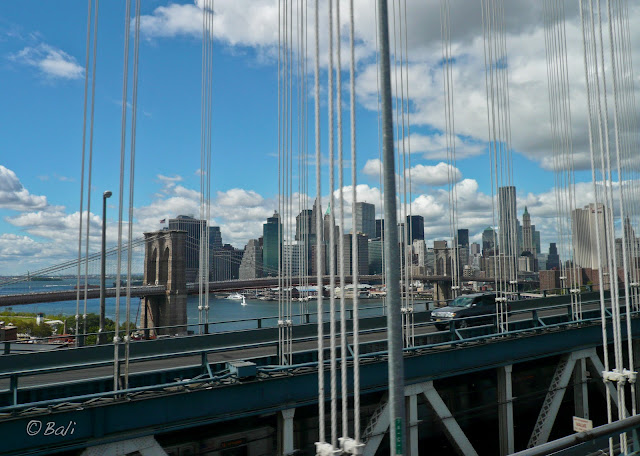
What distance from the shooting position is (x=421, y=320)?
2458cm

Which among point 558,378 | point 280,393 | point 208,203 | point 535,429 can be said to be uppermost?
point 208,203

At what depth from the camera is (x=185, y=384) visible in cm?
998

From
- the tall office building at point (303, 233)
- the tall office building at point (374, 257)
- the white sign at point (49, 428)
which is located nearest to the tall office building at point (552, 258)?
the tall office building at point (374, 257)

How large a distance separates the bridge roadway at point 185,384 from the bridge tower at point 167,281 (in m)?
26.1

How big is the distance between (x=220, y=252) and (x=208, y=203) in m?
79.2

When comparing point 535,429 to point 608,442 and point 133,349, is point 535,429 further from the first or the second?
point 133,349

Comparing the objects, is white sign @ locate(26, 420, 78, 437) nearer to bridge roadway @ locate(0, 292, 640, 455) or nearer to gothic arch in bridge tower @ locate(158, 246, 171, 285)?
bridge roadway @ locate(0, 292, 640, 455)

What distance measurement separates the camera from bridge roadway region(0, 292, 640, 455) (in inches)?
348

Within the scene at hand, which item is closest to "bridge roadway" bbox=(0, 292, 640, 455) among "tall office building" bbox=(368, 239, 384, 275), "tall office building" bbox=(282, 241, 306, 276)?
"tall office building" bbox=(282, 241, 306, 276)

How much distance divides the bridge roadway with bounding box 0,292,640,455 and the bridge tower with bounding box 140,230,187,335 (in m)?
26.1

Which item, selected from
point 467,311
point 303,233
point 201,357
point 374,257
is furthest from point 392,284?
point 374,257

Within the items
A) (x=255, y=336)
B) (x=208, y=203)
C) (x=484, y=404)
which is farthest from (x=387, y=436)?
(x=208, y=203)

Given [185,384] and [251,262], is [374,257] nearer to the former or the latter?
[251,262]

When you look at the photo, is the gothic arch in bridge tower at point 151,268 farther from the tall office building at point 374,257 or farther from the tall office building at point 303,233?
the tall office building at point 374,257
